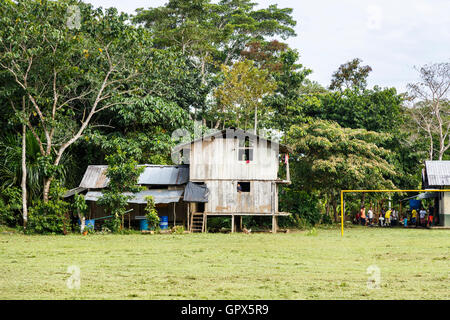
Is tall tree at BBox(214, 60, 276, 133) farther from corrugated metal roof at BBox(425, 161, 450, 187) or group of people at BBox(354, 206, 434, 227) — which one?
corrugated metal roof at BBox(425, 161, 450, 187)

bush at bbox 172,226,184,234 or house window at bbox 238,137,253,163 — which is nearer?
bush at bbox 172,226,184,234

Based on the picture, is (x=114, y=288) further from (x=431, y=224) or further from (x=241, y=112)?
(x=241, y=112)

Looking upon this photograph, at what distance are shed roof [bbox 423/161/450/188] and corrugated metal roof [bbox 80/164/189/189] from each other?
1342 cm

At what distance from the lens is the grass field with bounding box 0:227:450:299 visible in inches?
369

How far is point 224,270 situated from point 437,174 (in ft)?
74.9

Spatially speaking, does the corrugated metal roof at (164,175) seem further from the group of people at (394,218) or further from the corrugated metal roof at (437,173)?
the corrugated metal roof at (437,173)

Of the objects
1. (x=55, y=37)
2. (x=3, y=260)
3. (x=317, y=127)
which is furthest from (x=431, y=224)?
(x=3, y=260)

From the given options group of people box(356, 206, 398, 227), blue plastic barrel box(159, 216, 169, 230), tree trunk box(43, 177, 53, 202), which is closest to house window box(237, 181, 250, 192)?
blue plastic barrel box(159, 216, 169, 230)

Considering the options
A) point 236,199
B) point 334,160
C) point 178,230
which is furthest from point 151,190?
point 334,160

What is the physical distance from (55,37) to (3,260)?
12.5 m

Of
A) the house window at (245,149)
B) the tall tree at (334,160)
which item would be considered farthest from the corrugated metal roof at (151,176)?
the tall tree at (334,160)

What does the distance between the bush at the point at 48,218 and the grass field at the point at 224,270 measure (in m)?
6.03

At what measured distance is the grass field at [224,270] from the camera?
9.37 meters
